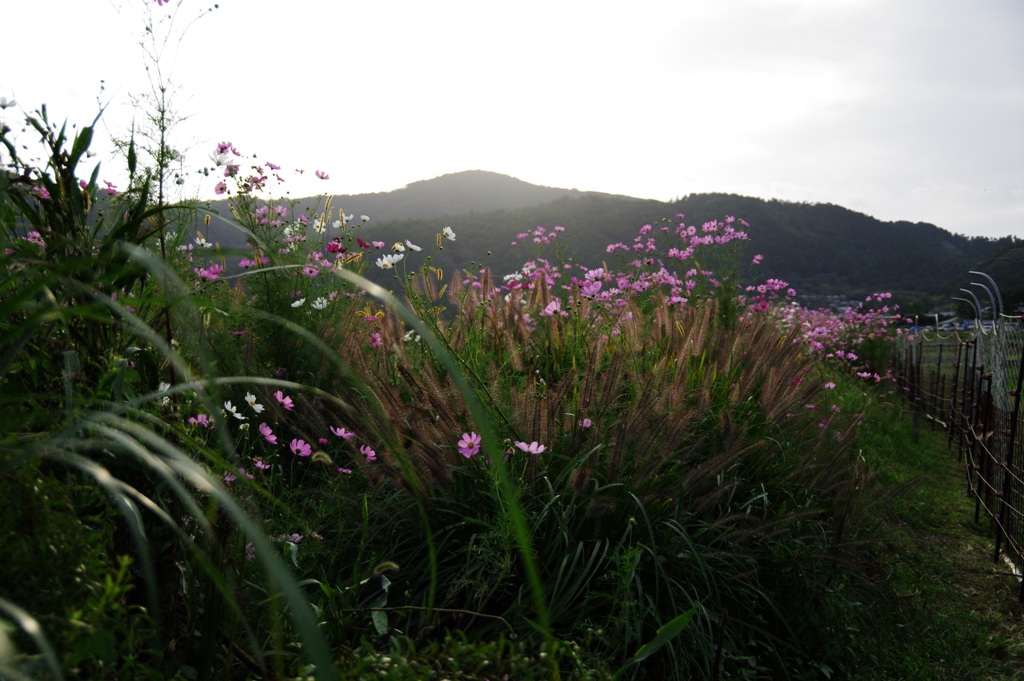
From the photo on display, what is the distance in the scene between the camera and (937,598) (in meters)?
3.53

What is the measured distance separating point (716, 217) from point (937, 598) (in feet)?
113

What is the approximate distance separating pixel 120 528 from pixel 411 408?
1266 mm

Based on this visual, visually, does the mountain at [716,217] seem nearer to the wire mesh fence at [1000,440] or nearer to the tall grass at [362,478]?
the wire mesh fence at [1000,440]

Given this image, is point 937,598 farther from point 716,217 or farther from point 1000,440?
point 716,217

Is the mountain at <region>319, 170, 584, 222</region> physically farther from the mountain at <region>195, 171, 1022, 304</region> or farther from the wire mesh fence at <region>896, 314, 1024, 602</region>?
the wire mesh fence at <region>896, 314, 1024, 602</region>

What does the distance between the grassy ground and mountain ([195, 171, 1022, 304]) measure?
67.0ft

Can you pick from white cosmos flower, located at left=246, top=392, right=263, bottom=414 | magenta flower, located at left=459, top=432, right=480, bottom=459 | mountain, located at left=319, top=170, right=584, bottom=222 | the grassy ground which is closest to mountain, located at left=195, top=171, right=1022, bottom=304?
mountain, located at left=319, top=170, right=584, bottom=222

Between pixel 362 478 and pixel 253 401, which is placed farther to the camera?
pixel 362 478

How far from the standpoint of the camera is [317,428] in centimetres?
252

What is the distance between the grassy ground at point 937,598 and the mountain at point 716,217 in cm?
2043

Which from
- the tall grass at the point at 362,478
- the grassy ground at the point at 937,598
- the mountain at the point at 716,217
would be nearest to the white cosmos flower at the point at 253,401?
the tall grass at the point at 362,478

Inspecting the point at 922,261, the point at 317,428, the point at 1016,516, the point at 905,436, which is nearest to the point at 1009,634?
the point at 1016,516

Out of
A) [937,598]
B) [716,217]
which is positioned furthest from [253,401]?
[716,217]

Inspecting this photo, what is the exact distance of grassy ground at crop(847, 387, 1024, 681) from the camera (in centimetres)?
281
